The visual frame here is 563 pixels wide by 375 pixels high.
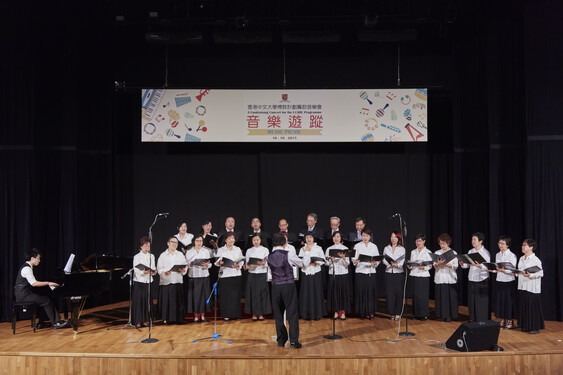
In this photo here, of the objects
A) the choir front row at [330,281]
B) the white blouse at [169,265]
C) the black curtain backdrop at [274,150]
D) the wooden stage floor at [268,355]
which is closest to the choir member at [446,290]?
the choir front row at [330,281]

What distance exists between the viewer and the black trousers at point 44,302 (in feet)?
26.0

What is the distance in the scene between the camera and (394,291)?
875 centimetres

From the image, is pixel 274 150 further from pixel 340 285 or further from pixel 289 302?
pixel 289 302

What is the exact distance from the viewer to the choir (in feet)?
26.8

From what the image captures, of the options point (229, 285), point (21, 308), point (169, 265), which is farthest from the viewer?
point (229, 285)

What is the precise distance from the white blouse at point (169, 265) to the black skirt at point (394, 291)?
308cm

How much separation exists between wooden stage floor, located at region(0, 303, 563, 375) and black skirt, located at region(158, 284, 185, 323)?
66cm

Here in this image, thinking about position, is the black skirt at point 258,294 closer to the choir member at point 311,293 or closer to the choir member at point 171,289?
the choir member at point 311,293

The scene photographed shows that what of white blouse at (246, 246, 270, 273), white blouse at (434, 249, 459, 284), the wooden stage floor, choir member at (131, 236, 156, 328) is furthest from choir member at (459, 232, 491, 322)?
choir member at (131, 236, 156, 328)

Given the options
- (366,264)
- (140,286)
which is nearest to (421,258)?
(366,264)

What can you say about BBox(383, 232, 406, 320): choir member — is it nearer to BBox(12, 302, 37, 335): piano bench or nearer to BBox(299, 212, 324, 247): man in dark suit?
BBox(299, 212, 324, 247): man in dark suit

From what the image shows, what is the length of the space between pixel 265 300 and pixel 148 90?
4238mm

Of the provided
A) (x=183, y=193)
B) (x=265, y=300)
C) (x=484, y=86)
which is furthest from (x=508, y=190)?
(x=183, y=193)

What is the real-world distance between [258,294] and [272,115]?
3202 millimetres
